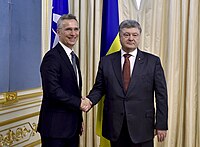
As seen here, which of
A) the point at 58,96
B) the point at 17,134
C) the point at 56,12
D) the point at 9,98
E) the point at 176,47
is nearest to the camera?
the point at 58,96

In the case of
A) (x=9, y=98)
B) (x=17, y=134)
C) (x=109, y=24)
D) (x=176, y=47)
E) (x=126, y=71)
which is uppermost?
(x=109, y=24)

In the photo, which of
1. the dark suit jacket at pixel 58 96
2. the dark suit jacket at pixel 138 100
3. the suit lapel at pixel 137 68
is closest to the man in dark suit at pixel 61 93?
the dark suit jacket at pixel 58 96

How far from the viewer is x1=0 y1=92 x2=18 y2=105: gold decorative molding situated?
2381mm

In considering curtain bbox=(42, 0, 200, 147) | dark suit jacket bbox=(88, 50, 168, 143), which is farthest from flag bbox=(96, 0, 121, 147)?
dark suit jacket bbox=(88, 50, 168, 143)

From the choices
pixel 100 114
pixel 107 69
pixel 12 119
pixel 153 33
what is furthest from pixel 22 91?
Result: pixel 153 33

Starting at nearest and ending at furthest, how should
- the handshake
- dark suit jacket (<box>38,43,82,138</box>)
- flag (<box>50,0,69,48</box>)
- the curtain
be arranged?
dark suit jacket (<box>38,43,82,138</box>) → the handshake → flag (<box>50,0,69,48</box>) → the curtain

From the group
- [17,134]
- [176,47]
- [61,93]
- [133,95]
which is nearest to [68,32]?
[61,93]

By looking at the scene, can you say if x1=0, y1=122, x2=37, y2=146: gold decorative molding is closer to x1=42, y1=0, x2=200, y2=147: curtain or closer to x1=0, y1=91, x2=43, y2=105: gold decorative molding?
x1=0, y1=91, x2=43, y2=105: gold decorative molding

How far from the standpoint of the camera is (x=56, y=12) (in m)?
2.85

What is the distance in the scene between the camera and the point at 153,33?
10.1ft

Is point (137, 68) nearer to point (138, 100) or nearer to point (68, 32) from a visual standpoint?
point (138, 100)

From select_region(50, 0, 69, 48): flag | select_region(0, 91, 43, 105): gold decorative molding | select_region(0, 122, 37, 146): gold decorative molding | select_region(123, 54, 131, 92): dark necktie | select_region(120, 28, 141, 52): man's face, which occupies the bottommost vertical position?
select_region(0, 122, 37, 146): gold decorative molding

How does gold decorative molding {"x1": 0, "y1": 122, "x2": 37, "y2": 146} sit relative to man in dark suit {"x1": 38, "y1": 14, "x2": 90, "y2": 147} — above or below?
below

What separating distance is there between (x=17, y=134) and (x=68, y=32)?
3.68ft
